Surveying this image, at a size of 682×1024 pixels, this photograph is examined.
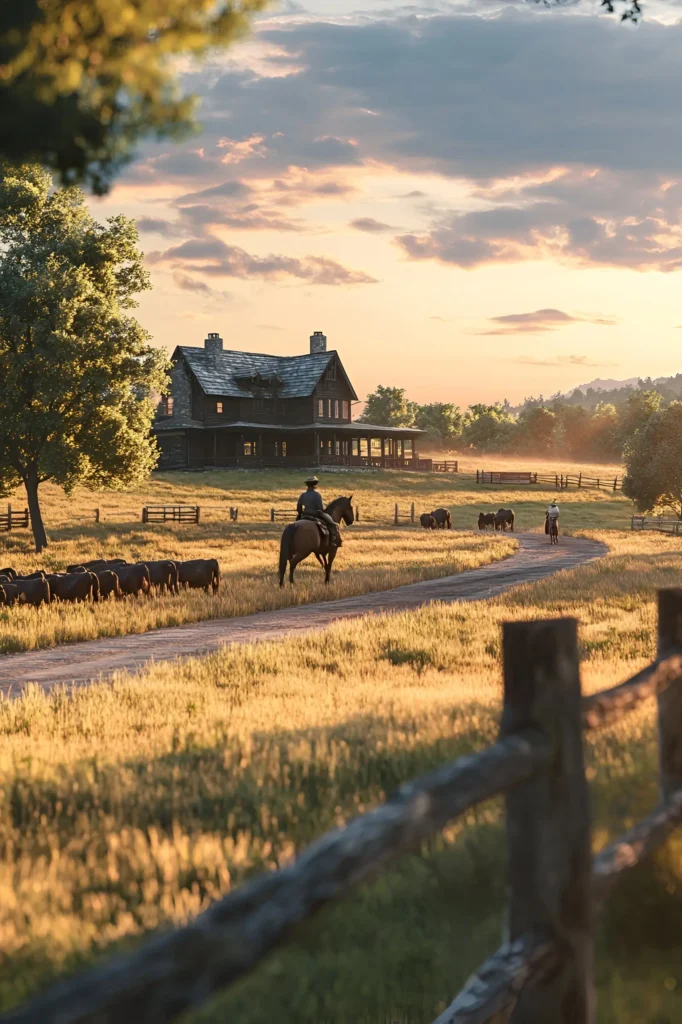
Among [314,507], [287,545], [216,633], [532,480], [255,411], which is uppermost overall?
[255,411]

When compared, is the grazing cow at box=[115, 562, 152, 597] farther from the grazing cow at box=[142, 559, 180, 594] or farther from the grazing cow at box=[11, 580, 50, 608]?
the grazing cow at box=[11, 580, 50, 608]

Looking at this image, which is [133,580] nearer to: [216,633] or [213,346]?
[216,633]

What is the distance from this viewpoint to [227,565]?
101 feet

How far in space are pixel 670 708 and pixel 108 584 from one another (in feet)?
60.2

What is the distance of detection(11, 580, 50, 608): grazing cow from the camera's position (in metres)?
20.6

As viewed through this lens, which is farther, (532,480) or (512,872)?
(532,480)

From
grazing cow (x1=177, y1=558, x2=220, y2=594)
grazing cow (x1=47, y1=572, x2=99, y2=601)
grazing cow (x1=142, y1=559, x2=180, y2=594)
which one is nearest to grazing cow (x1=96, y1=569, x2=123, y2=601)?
grazing cow (x1=47, y1=572, x2=99, y2=601)

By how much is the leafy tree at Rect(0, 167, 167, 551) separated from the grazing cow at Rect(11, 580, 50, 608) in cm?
1458

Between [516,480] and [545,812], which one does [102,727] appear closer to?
[545,812]

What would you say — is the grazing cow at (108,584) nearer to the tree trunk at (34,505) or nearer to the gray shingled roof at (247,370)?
the tree trunk at (34,505)

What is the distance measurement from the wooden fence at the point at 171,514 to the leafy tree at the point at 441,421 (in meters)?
114

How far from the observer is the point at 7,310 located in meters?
34.3

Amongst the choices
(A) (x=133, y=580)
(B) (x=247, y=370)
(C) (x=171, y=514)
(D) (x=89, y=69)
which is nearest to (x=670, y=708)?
(D) (x=89, y=69)

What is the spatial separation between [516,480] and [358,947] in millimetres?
89730
